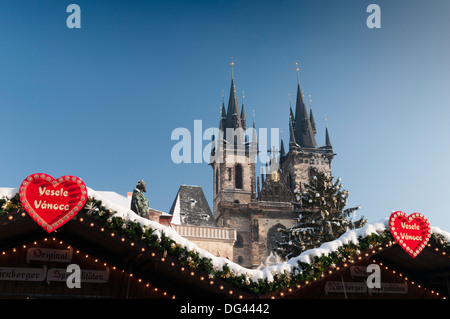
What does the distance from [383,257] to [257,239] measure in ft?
143

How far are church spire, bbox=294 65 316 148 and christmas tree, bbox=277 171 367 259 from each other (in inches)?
1541

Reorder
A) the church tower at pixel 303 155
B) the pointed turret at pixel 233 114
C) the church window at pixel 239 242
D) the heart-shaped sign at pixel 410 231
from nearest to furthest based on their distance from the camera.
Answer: the heart-shaped sign at pixel 410 231 < the church window at pixel 239 242 < the church tower at pixel 303 155 < the pointed turret at pixel 233 114

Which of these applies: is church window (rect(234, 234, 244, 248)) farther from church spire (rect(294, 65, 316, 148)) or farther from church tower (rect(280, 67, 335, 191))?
church spire (rect(294, 65, 316, 148))

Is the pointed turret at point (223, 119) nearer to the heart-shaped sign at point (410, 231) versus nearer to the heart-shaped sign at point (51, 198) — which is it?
the heart-shaped sign at point (410, 231)

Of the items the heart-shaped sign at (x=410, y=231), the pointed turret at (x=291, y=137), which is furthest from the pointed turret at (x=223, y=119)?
the heart-shaped sign at (x=410, y=231)

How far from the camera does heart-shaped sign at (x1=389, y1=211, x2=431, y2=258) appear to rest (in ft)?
29.6

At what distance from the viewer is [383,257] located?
408 inches

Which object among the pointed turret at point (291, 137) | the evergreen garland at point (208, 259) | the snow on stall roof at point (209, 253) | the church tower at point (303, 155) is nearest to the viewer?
the evergreen garland at point (208, 259)

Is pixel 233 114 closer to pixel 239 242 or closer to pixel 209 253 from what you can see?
pixel 239 242

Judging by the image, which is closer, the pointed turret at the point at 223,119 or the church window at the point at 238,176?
the church window at the point at 238,176

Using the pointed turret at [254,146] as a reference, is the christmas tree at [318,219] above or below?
below

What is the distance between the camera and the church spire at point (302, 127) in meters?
64.2

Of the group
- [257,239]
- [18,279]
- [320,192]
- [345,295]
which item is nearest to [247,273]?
[345,295]
